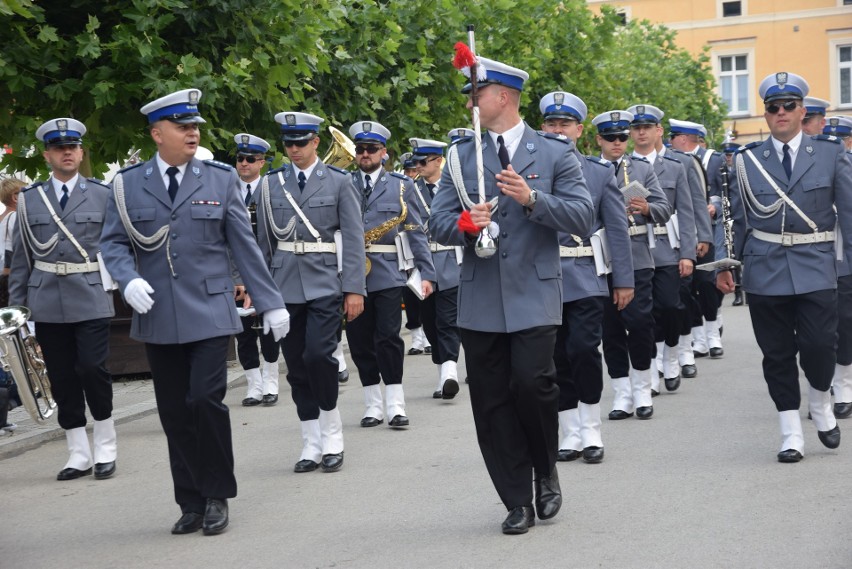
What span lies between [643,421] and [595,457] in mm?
1821

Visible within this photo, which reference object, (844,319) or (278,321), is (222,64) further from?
(278,321)

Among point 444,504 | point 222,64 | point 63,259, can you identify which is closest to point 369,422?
point 63,259

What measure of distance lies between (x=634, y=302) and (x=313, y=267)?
274 cm

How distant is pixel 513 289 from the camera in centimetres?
678

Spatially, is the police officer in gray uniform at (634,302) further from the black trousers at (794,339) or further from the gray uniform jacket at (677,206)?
the black trousers at (794,339)

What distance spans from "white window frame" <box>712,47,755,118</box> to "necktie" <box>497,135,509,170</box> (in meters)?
54.1

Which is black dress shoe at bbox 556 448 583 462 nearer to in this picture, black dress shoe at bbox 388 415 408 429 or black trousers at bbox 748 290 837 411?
black trousers at bbox 748 290 837 411

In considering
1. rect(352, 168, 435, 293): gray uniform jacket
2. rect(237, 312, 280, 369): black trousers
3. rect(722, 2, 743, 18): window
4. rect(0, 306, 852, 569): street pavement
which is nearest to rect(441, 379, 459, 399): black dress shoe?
rect(0, 306, 852, 569): street pavement

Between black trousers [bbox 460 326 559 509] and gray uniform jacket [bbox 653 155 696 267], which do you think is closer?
black trousers [bbox 460 326 559 509]

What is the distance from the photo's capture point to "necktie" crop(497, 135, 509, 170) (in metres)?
6.92

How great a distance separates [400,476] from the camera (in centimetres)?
849

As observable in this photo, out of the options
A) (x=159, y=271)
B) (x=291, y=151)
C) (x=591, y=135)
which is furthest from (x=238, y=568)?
(x=591, y=135)

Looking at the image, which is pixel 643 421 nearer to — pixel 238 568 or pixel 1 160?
pixel 238 568

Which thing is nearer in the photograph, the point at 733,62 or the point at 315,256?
the point at 315,256
